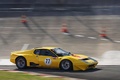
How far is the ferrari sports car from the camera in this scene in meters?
15.9

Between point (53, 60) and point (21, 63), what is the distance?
170 centimetres

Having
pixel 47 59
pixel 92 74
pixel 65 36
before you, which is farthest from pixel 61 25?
pixel 92 74

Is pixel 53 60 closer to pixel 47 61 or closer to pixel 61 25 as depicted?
pixel 47 61

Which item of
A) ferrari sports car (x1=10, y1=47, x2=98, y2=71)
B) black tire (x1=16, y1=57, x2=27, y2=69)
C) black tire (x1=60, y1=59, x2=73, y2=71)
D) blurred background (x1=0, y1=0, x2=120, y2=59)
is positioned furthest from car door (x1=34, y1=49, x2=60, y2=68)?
blurred background (x1=0, y1=0, x2=120, y2=59)

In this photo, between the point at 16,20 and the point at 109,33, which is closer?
the point at 109,33

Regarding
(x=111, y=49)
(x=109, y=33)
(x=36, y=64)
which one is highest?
(x=109, y=33)

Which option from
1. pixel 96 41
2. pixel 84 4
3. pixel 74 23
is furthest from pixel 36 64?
pixel 84 4

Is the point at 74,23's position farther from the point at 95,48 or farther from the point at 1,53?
the point at 1,53

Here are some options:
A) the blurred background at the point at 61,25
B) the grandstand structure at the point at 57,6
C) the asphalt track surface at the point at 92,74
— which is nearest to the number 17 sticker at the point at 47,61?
the asphalt track surface at the point at 92,74

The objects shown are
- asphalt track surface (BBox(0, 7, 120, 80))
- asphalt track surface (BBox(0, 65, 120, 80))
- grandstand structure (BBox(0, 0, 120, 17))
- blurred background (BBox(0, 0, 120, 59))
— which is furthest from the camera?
grandstand structure (BBox(0, 0, 120, 17))

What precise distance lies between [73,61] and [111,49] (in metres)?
7.04

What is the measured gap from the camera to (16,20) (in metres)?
30.9

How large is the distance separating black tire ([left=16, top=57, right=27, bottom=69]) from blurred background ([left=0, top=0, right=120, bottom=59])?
414 cm

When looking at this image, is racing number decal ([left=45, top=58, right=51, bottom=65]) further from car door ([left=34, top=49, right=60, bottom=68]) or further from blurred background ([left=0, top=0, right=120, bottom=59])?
blurred background ([left=0, top=0, right=120, bottom=59])
